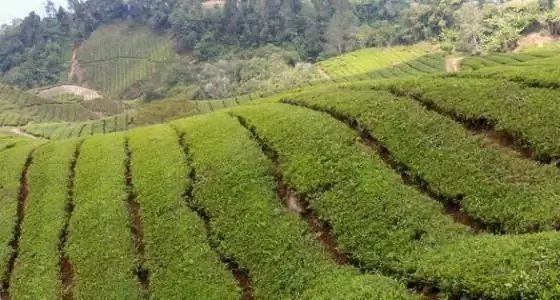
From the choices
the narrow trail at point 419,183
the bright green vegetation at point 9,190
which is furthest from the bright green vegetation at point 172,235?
the narrow trail at point 419,183

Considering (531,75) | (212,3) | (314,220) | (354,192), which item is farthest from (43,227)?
(212,3)

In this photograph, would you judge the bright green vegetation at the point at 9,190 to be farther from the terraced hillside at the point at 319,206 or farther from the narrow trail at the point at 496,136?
the narrow trail at the point at 496,136

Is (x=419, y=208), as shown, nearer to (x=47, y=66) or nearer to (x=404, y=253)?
(x=404, y=253)

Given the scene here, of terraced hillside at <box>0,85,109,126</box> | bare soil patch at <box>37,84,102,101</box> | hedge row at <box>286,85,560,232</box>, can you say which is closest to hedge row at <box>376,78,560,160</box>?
hedge row at <box>286,85,560,232</box>

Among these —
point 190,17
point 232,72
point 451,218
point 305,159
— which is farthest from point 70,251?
point 190,17

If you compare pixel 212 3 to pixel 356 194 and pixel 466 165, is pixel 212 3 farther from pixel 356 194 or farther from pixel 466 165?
pixel 466 165
